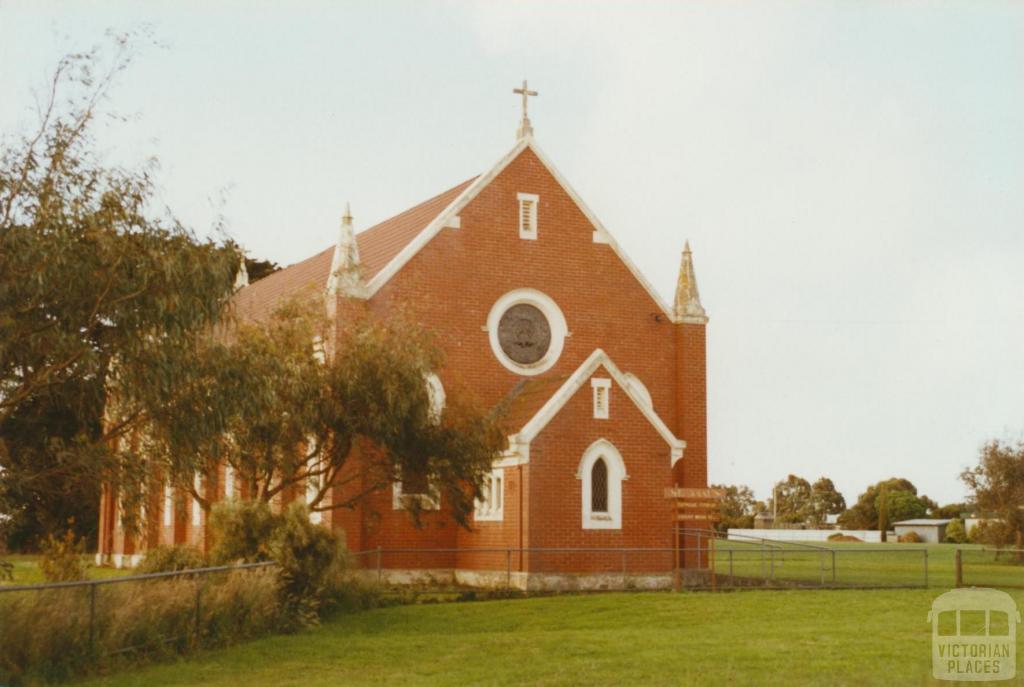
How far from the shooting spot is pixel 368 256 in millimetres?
41375

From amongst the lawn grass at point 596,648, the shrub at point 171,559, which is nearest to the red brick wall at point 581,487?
the lawn grass at point 596,648

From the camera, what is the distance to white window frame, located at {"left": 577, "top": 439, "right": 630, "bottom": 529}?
33500 millimetres

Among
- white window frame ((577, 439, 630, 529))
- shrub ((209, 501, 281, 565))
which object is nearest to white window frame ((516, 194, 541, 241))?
white window frame ((577, 439, 630, 529))

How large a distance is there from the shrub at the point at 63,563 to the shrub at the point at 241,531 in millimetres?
4667

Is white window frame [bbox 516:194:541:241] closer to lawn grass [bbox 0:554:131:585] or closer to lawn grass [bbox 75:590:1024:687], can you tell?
lawn grass [bbox 75:590:1024:687]

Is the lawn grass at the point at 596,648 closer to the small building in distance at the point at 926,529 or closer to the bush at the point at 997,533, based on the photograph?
the bush at the point at 997,533

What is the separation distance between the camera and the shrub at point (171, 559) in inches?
1013

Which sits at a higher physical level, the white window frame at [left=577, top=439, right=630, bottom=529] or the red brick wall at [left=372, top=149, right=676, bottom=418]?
the red brick wall at [left=372, top=149, right=676, bottom=418]

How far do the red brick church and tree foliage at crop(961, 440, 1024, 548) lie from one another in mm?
20221

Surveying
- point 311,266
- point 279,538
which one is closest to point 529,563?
point 279,538

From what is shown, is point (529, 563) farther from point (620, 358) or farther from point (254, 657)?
point (254, 657)

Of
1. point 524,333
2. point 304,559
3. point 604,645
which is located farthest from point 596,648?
point 524,333

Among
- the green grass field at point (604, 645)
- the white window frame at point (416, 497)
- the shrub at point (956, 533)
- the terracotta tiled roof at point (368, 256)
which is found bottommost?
the shrub at point (956, 533)

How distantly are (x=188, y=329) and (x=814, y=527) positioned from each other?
108322 mm
